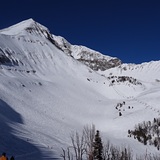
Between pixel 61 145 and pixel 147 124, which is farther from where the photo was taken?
pixel 147 124

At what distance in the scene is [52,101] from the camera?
64812 millimetres

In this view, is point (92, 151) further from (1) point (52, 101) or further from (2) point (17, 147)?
(1) point (52, 101)

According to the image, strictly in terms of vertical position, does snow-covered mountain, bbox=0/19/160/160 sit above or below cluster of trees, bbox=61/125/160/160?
above

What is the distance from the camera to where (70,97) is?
236 feet

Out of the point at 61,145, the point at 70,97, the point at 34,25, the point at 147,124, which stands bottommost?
the point at 61,145

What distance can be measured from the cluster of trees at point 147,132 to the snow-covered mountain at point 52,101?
1318 mm

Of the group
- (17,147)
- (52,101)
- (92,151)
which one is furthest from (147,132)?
(92,151)

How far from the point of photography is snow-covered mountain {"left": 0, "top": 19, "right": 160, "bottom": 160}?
119 feet

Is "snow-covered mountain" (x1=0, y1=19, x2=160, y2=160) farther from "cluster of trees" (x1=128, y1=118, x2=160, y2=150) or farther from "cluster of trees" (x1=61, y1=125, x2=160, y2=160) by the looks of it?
"cluster of trees" (x1=61, y1=125, x2=160, y2=160)

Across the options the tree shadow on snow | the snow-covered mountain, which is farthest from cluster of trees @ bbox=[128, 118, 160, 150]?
the tree shadow on snow

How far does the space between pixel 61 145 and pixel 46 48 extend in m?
72.3

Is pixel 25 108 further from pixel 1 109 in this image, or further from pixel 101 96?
pixel 101 96

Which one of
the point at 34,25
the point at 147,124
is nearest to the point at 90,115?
the point at 147,124

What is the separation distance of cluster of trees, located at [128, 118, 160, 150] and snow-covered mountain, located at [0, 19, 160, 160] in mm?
1318
